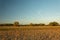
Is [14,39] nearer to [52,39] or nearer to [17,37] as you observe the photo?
[17,37]

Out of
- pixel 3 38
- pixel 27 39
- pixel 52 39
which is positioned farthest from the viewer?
pixel 52 39

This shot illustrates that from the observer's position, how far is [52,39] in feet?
25.8

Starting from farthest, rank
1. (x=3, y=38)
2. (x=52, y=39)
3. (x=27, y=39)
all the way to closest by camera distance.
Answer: (x=52, y=39) < (x=27, y=39) < (x=3, y=38)

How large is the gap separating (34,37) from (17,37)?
83 centimetres

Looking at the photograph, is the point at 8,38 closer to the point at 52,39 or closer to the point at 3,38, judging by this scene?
the point at 3,38

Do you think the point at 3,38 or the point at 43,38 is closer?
the point at 3,38

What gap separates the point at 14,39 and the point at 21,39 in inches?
11.8

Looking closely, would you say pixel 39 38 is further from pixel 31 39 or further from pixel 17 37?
Answer: pixel 17 37

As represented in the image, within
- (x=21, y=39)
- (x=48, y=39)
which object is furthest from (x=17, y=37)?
(x=48, y=39)

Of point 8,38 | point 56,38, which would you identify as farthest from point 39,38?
point 8,38

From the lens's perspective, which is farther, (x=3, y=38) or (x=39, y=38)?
(x=39, y=38)

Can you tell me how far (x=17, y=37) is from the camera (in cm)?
747

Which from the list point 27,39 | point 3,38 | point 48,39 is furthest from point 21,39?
point 48,39

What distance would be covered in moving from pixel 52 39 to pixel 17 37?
1.50 meters
